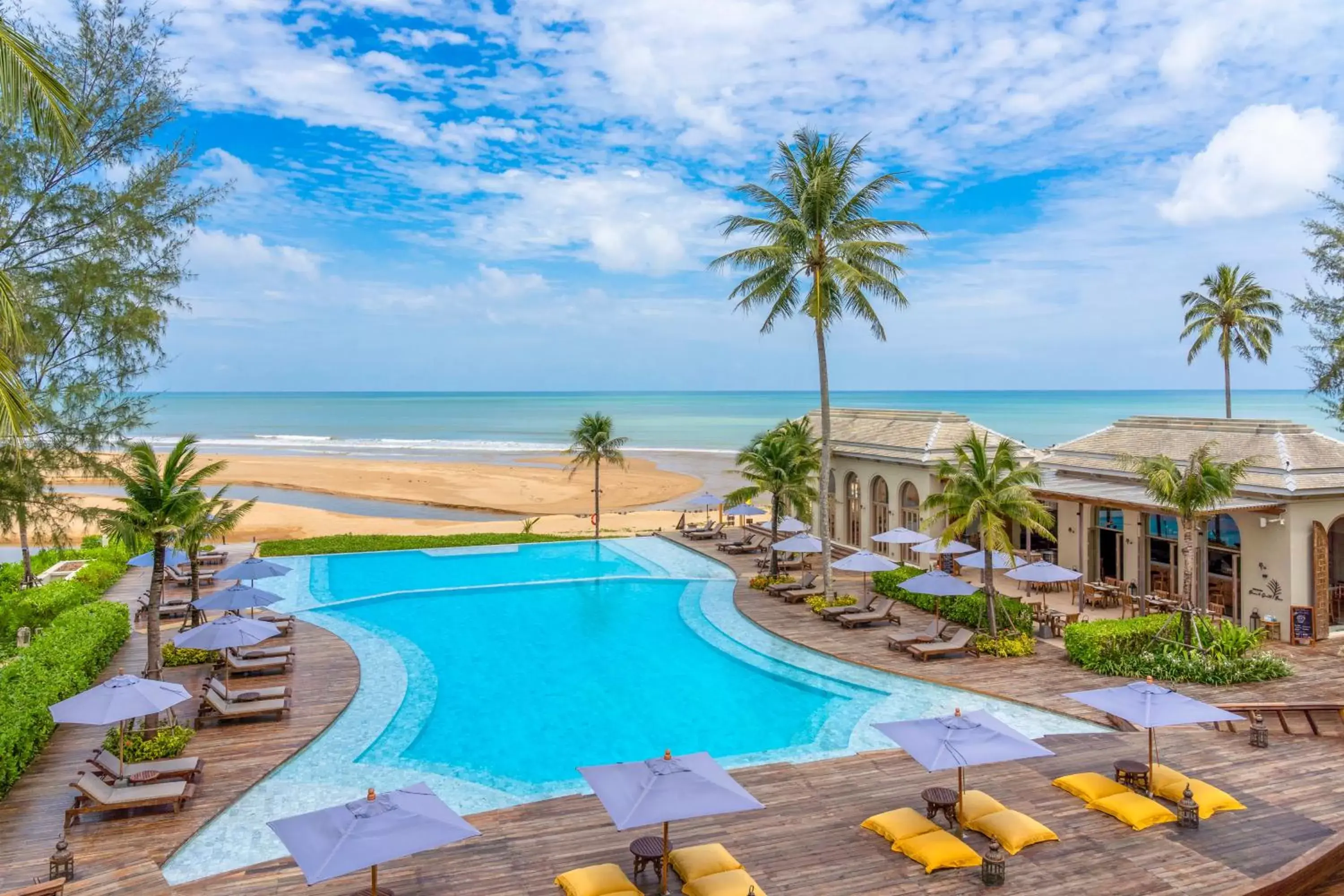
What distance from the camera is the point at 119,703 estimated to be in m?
12.3

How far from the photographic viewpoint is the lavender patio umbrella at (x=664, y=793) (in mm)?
8977

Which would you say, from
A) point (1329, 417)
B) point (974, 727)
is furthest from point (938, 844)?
point (1329, 417)

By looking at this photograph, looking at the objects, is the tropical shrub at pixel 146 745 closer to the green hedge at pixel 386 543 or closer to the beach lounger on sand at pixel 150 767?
the beach lounger on sand at pixel 150 767

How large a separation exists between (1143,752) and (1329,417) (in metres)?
16.7

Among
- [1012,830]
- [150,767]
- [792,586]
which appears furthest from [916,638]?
[150,767]

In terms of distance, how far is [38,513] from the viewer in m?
15.4

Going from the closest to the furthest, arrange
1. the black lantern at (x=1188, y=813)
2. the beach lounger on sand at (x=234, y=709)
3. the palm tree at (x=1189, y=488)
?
the black lantern at (x=1188, y=813)
the beach lounger on sand at (x=234, y=709)
the palm tree at (x=1189, y=488)

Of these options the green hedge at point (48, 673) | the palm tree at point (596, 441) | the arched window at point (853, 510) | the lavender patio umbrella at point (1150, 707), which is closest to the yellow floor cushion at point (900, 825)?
the lavender patio umbrella at point (1150, 707)

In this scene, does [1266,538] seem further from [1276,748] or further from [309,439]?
[309,439]

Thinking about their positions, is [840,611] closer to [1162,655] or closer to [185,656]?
[1162,655]

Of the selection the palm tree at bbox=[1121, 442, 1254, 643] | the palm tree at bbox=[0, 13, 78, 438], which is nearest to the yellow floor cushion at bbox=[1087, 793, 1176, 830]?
the palm tree at bbox=[1121, 442, 1254, 643]

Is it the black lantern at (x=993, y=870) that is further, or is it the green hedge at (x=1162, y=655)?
the green hedge at (x=1162, y=655)

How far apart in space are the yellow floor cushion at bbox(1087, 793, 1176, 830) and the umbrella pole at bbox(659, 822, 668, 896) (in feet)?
20.3

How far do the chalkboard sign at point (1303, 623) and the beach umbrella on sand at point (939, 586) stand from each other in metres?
7.13
